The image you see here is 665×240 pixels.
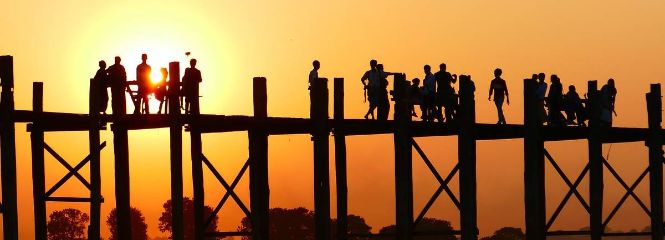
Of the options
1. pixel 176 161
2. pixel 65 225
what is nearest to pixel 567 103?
pixel 176 161

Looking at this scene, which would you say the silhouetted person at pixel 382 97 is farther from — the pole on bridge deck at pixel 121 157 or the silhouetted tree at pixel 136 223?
the silhouetted tree at pixel 136 223

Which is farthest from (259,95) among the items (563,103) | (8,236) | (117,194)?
(563,103)

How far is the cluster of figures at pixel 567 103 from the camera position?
1206 inches

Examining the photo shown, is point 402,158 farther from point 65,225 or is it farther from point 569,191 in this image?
point 65,225

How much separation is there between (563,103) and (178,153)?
8.61 metres

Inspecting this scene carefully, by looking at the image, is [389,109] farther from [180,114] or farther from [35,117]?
[35,117]

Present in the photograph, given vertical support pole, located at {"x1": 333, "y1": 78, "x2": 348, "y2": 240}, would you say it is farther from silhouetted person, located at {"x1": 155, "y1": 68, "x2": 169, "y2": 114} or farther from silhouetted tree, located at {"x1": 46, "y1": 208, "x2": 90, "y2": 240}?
silhouetted tree, located at {"x1": 46, "y1": 208, "x2": 90, "y2": 240}

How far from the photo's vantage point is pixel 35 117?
92.4 ft

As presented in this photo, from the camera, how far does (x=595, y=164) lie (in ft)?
105

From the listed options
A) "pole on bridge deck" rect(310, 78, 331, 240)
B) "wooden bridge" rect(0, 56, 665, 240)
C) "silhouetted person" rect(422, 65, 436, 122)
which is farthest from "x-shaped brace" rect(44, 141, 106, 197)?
"silhouetted person" rect(422, 65, 436, 122)

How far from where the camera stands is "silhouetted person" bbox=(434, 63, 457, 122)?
29578 mm

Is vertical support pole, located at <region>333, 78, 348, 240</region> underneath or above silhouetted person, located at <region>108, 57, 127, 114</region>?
underneath

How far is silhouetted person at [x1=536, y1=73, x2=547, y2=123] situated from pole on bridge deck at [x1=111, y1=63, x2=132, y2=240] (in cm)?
836

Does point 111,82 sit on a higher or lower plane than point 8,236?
higher
